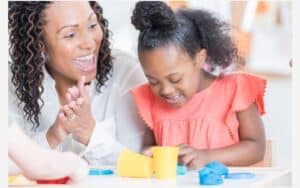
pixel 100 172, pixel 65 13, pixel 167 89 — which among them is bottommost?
pixel 100 172

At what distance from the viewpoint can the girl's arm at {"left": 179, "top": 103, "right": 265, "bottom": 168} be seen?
84 cm

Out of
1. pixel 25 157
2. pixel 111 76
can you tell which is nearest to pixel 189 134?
pixel 111 76

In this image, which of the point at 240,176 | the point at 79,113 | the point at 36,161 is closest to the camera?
the point at 36,161

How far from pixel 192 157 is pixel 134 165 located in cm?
10

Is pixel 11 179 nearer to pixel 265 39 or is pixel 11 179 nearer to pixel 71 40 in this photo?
pixel 71 40

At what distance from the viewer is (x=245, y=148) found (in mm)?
855

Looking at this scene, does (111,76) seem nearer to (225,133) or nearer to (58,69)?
(58,69)

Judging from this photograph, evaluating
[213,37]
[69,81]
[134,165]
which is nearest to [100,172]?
[134,165]

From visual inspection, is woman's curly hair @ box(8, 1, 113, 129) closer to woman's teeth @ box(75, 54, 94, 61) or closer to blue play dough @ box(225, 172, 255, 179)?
woman's teeth @ box(75, 54, 94, 61)

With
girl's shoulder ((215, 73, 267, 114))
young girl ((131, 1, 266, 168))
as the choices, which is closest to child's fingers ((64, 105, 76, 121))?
young girl ((131, 1, 266, 168))

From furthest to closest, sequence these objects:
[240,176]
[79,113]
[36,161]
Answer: [79,113]
[240,176]
[36,161]

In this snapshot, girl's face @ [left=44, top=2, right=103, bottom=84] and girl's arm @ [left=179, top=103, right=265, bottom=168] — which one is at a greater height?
girl's face @ [left=44, top=2, right=103, bottom=84]

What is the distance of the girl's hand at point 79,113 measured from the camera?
0.84m

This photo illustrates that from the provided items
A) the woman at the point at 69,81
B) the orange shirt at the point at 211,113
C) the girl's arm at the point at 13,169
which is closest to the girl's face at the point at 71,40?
the woman at the point at 69,81
